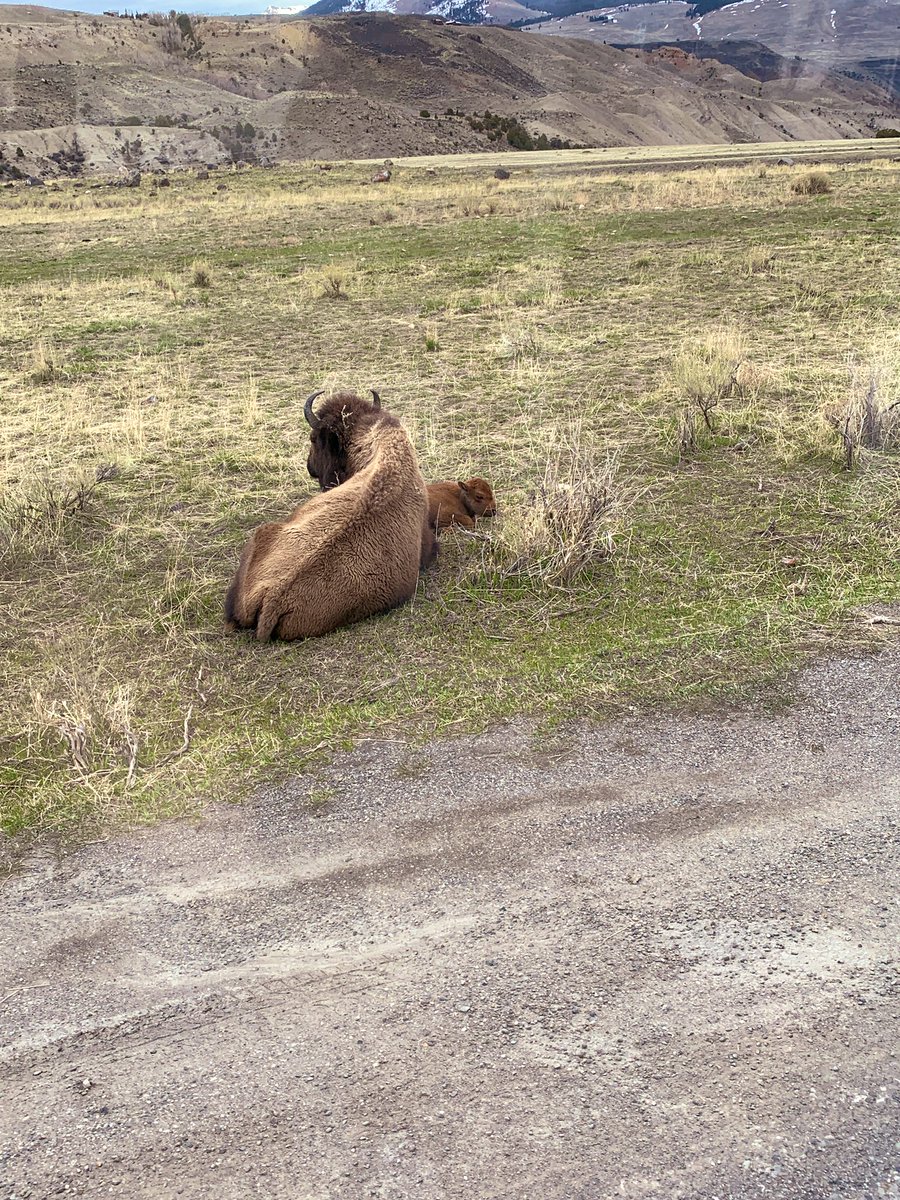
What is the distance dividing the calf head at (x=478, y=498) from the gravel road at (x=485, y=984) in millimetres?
3023

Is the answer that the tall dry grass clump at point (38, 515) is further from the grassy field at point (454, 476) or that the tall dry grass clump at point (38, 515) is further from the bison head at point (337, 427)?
the bison head at point (337, 427)

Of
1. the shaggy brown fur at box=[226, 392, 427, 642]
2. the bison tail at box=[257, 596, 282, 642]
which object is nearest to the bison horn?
the shaggy brown fur at box=[226, 392, 427, 642]

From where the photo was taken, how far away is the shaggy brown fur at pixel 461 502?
670cm

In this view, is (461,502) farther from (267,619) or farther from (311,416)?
(267,619)

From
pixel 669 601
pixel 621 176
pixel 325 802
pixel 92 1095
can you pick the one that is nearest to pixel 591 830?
pixel 325 802

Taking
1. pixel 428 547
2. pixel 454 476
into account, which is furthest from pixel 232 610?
pixel 454 476

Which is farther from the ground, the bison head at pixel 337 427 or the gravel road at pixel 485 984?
the bison head at pixel 337 427

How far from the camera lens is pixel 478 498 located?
6977 millimetres

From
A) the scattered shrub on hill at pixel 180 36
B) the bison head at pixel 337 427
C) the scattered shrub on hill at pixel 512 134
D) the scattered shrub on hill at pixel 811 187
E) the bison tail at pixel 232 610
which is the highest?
the scattered shrub on hill at pixel 180 36

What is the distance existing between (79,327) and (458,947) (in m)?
14.1

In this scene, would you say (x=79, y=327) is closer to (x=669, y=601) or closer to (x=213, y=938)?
(x=669, y=601)

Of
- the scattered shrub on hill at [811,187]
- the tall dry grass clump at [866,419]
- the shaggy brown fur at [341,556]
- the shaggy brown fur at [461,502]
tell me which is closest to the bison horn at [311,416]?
the shaggy brown fur at [341,556]

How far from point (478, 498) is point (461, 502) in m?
0.15

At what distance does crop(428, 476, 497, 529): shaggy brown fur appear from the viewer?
670 cm
